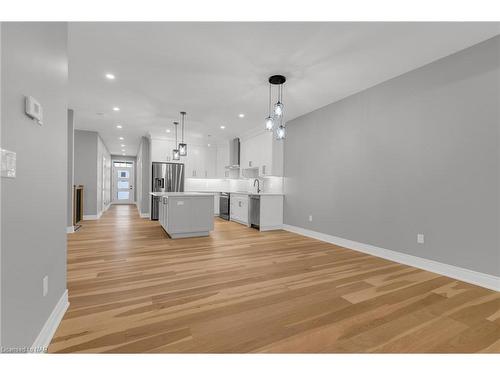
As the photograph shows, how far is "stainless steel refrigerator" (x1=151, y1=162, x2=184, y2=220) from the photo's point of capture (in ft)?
24.0

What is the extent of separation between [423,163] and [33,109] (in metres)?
3.99

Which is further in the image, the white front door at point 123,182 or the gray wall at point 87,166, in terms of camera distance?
the white front door at point 123,182

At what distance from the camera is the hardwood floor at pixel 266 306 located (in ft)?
5.13

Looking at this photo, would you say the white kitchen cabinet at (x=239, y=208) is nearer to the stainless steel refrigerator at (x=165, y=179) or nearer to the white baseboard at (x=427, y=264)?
the stainless steel refrigerator at (x=165, y=179)

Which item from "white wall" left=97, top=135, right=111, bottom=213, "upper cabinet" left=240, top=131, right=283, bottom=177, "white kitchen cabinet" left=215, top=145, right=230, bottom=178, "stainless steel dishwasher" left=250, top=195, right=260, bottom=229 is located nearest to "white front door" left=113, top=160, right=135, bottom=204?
"white wall" left=97, top=135, right=111, bottom=213

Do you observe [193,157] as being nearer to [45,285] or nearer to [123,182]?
[45,285]

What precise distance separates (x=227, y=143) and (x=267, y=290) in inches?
257

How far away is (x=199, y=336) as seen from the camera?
162 cm

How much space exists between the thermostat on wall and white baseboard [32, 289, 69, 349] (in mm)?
1309

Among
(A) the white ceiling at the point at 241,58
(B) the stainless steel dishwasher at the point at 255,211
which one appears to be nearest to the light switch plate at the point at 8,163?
(A) the white ceiling at the point at 241,58

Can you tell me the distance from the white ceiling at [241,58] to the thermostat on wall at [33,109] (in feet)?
5.06

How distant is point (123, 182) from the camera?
13.6 meters

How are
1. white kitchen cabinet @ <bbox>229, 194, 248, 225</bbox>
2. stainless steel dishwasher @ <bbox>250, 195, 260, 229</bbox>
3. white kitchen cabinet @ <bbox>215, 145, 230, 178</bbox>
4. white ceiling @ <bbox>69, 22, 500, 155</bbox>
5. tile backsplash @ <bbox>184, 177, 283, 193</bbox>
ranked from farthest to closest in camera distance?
white kitchen cabinet @ <bbox>215, 145, 230, 178</bbox> → tile backsplash @ <bbox>184, 177, 283, 193</bbox> → white kitchen cabinet @ <bbox>229, 194, 248, 225</bbox> → stainless steel dishwasher @ <bbox>250, 195, 260, 229</bbox> → white ceiling @ <bbox>69, 22, 500, 155</bbox>

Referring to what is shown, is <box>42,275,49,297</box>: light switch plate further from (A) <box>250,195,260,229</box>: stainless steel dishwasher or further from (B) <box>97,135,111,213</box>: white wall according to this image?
(B) <box>97,135,111,213</box>: white wall
